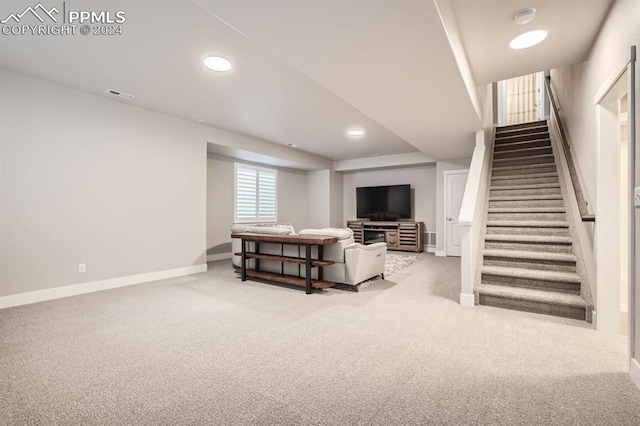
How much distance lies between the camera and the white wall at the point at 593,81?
6.66 feet

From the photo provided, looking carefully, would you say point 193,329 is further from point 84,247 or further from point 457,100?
point 457,100

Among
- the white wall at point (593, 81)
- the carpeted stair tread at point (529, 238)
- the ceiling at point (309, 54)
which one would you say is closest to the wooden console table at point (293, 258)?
the ceiling at point (309, 54)

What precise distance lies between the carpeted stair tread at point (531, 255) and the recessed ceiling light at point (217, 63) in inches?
148

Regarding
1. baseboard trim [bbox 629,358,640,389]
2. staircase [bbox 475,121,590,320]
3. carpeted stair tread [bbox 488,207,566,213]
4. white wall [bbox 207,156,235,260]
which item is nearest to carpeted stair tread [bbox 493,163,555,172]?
staircase [bbox 475,121,590,320]

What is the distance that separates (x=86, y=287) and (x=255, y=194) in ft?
13.5

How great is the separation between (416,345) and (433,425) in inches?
Answer: 35.0

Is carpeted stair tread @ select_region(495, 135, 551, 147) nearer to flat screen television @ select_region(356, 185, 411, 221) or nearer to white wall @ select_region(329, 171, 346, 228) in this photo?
flat screen television @ select_region(356, 185, 411, 221)

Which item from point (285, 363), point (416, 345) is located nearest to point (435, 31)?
point (416, 345)

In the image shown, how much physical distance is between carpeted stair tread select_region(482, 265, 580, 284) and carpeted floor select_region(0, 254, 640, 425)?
50 cm

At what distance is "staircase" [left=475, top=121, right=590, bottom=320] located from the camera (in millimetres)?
3080

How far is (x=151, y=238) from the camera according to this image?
4441 mm

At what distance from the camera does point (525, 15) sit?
7.69 ft

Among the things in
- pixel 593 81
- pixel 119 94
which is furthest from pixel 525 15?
pixel 119 94

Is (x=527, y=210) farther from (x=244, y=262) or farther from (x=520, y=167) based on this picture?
(x=244, y=262)
